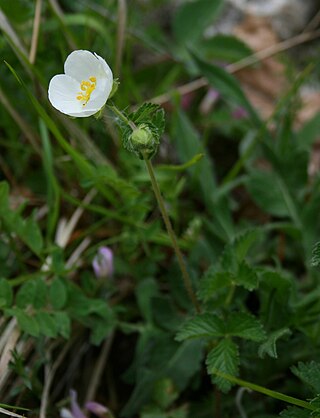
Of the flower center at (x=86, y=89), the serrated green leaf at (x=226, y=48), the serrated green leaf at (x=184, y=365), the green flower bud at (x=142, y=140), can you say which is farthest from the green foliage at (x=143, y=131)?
the serrated green leaf at (x=226, y=48)

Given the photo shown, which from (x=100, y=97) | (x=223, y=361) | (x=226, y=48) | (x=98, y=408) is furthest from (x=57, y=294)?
(x=226, y=48)

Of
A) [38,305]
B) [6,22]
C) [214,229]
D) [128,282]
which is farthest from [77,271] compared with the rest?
[6,22]

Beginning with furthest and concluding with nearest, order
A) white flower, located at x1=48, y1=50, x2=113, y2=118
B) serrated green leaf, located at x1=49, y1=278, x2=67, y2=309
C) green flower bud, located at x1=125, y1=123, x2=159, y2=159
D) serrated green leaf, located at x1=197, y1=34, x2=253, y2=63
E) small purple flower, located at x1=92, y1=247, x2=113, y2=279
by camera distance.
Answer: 1. serrated green leaf, located at x1=197, y1=34, x2=253, y2=63
2. small purple flower, located at x1=92, y1=247, x2=113, y2=279
3. serrated green leaf, located at x1=49, y1=278, x2=67, y2=309
4. white flower, located at x1=48, y1=50, x2=113, y2=118
5. green flower bud, located at x1=125, y1=123, x2=159, y2=159

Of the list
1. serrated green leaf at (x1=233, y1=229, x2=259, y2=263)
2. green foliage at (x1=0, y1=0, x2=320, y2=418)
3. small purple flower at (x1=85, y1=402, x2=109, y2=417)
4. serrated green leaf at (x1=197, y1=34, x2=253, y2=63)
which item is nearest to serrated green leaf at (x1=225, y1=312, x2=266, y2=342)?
green foliage at (x1=0, y1=0, x2=320, y2=418)

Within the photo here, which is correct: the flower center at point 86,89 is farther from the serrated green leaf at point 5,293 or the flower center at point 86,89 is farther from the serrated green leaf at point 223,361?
the serrated green leaf at point 223,361

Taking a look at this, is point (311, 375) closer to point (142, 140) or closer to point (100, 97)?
point (142, 140)

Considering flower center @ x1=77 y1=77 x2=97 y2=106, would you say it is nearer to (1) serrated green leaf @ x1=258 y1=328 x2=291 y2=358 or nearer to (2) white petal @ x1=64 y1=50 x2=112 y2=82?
(2) white petal @ x1=64 y1=50 x2=112 y2=82
